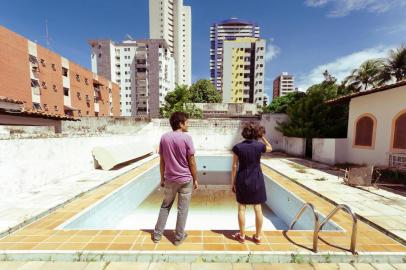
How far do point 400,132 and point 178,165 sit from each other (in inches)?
383

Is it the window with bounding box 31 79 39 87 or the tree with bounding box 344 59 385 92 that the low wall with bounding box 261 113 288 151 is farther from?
the window with bounding box 31 79 39 87

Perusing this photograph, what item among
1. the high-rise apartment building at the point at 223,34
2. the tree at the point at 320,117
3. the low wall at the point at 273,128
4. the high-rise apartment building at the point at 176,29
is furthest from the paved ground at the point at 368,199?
the high-rise apartment building at the point at 223,34

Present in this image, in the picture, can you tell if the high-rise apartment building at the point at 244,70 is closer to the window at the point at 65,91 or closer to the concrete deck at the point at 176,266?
the window at the point at 65,91

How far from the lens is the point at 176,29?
86.6 m

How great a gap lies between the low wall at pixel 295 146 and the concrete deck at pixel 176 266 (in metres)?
11.9

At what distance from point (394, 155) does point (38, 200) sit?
12033 millimetres

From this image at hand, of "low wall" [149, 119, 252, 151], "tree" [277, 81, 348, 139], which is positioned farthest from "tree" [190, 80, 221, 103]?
"tree" [277, 81, 348, 139]

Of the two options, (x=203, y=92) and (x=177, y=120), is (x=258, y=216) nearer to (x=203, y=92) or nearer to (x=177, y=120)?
(x=177, y=120)

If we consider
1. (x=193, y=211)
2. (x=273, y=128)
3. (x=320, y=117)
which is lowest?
(x=193, y=211)

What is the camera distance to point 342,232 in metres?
3.52

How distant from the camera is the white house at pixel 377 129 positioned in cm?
794

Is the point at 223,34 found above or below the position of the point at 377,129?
above

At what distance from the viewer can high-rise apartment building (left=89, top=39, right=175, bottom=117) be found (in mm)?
55438

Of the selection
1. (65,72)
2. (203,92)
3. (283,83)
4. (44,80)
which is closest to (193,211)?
(44,80)
